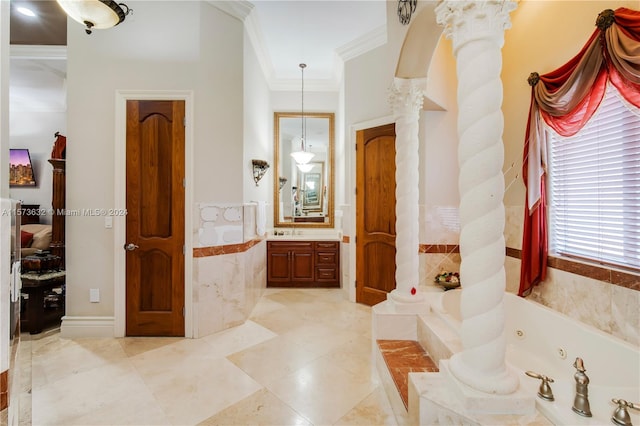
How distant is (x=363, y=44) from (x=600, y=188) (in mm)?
2878

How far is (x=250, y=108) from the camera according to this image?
130 inches

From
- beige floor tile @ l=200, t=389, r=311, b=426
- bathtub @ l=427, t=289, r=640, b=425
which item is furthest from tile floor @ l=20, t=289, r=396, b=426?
bathtub @ l=427, t=289, r=640, b=425

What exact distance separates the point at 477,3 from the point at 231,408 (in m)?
2.49

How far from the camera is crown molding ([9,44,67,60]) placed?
3211mm

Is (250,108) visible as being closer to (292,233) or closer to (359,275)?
(292,233)

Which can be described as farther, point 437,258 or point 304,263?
point 304,263

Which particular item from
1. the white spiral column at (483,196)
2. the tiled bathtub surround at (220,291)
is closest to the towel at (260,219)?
the tiled bathtub surround at (220,291)

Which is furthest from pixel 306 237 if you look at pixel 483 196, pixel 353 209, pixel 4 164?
pixel 4 164

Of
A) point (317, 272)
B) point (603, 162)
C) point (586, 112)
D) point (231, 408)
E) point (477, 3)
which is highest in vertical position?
point (477, 3)

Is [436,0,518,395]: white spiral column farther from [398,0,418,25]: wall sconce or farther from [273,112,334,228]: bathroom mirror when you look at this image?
[273,112,334,228]: bathroom mirror

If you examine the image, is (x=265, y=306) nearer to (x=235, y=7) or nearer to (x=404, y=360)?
(x=404, y=360)

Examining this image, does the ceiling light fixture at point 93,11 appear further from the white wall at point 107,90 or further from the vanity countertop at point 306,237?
the vanity countertop at point 306,237

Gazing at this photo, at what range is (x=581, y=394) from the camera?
A: 110 centimetres

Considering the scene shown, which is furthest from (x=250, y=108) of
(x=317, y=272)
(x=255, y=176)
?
(x=317, y=272)
